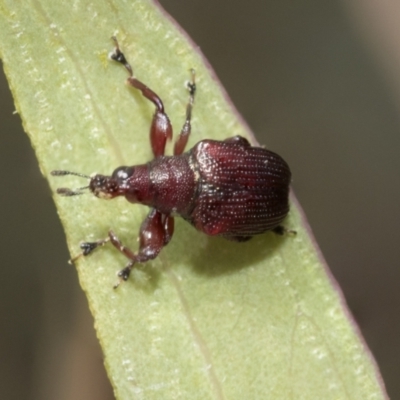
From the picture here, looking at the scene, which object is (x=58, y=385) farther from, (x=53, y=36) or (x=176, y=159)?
(x=53, y=36)

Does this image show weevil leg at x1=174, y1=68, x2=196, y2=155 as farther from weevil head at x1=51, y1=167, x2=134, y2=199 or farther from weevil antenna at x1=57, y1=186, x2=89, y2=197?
weevil antenna at x1=57, y1=186, x2=89, y2=197

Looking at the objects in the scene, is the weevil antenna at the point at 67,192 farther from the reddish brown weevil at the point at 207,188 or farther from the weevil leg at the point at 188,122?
the weevil leg at the point at 188,122

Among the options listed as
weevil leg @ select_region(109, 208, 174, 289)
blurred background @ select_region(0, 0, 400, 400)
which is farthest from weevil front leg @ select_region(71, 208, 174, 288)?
blurred background @ select_region(0, 0, 400, 400)

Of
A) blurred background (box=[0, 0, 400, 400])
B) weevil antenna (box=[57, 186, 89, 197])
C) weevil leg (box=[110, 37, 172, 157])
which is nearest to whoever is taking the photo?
weevil antenna (box=[57, 186, 89, 197])

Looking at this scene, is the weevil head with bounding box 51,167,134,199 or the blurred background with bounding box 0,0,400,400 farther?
the blurred background with bounding box 0,0,400,400

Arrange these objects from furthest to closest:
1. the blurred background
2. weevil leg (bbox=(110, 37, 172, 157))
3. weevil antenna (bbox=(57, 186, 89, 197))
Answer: the blurred background
weevil leg (bbox=(110, 37, 172, 157))
weevil antenna (bbox=(57, 186, 89, 197))

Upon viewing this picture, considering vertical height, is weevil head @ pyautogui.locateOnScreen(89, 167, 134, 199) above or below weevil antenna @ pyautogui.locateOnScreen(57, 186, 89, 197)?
above

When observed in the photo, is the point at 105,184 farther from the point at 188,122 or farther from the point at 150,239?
the point at 188,122
